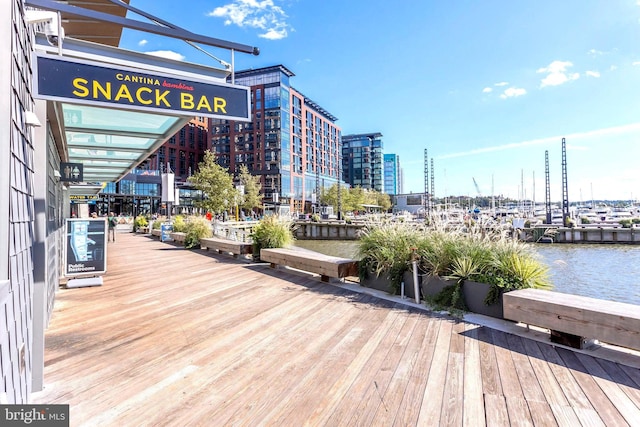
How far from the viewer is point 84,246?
7211 millimetres

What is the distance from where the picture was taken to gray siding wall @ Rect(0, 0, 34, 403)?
1731 mm

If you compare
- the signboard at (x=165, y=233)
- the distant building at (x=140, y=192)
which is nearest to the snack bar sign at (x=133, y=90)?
the signboard at (x=165, y=233)

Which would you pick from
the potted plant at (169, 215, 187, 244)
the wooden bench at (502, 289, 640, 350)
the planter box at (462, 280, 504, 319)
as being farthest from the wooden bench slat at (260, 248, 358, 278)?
the potted plant at (169, 215, 187, 244)

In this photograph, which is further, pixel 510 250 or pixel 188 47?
pixel 510 250

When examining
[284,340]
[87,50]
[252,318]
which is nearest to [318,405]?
[284,340]

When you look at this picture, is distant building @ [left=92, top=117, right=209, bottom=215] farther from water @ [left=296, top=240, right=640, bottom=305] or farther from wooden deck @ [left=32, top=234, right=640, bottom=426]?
wooden deck @ [left=32, top=234, right=640, bottom=426]

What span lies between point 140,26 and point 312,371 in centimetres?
315

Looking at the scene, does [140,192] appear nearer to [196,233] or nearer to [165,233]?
[165,233]

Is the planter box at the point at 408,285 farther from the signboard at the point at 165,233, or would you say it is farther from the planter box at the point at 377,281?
the signboard at the point at 165,233

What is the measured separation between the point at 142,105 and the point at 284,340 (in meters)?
2.76

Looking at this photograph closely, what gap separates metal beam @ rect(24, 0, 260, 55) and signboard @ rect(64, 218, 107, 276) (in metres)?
5.61

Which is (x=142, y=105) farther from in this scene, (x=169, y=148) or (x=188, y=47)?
(x=169, y=148)

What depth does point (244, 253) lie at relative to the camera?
10.2 meters

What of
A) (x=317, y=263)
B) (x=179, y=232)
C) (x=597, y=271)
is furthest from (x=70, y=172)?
(x=597, y=271)
